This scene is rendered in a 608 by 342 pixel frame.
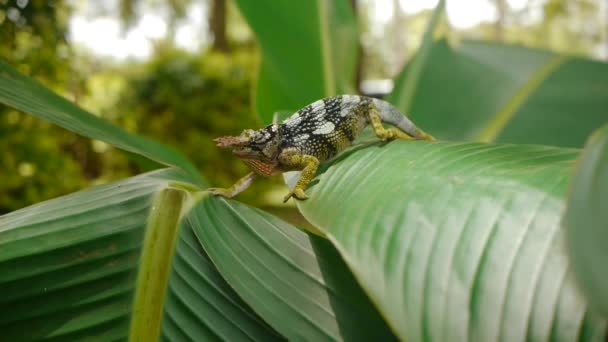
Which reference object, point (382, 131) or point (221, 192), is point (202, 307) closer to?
point (221, 192)

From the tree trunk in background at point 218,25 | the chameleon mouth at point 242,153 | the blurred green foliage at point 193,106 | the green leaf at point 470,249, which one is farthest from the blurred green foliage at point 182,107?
the green leaf at point 470,249

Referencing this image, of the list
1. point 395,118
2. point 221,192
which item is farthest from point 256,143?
point 395,118

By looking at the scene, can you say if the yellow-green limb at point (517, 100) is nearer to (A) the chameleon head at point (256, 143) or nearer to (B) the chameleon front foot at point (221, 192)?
(A) the chameleon head at point (256, 143)

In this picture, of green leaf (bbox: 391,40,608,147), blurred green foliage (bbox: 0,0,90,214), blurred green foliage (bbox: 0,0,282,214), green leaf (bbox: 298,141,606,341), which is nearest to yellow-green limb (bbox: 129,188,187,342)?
green leaf (bbox: 298,141,606,341)

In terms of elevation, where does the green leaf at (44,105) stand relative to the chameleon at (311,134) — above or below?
above

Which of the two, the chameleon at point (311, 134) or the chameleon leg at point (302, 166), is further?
the chameleon at point (311, 134)

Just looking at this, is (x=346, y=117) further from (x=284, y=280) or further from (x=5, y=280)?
(x=5, y=280)

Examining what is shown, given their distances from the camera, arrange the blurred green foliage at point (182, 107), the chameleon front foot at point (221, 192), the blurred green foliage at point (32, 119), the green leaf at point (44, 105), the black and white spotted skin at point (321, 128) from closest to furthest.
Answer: the green leaf at point (44, 105), the chameleon front foot at point (221, 192), the black and white spotted skin at point (321, 128), the blurred green foliage at point (32, 119), the blurred green foliage at point (182, 107)

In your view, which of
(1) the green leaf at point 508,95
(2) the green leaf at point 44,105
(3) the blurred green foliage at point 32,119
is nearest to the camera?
(2) the green leaf at point 44,105
